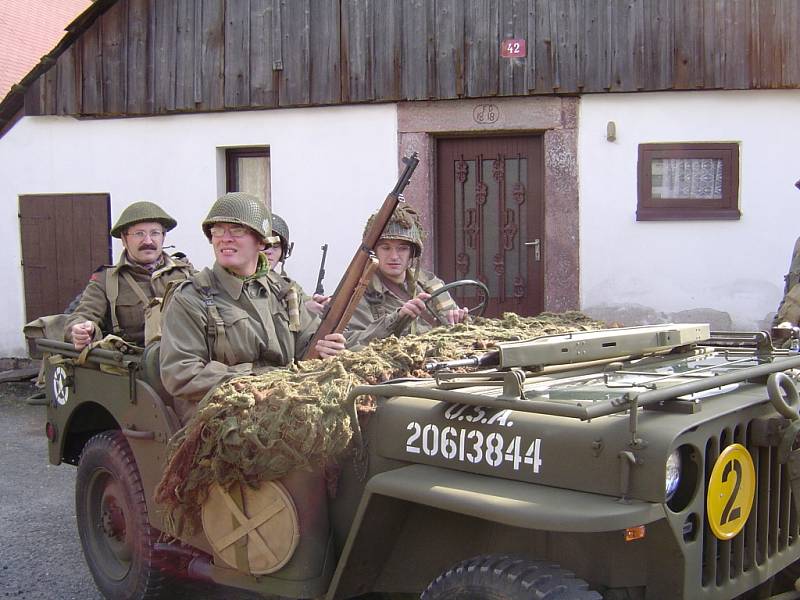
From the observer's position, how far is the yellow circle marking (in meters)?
2.44

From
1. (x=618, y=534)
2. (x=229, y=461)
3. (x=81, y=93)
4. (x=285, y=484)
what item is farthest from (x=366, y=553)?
(x=81, y=93)

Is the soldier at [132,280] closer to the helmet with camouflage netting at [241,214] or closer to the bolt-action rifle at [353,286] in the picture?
the helmet with camouflage netting at [241,214]

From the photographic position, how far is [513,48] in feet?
30.0

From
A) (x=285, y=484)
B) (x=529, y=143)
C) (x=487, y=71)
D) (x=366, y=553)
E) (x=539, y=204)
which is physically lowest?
(x=366, y=553)

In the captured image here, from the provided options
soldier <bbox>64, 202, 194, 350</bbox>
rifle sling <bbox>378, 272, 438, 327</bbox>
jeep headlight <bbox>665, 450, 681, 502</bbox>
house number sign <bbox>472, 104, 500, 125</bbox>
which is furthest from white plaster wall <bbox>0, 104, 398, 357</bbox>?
jeep headlight <bbox>665, 450, 681, 502</bbox>

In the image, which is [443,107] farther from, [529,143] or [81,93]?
[81,93]

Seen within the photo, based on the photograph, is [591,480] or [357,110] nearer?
[591,480]

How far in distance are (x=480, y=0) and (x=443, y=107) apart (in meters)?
1.13

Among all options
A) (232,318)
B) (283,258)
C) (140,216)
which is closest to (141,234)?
(140,216)

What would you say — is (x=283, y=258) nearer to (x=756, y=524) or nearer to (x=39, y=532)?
(x=39, y=532)

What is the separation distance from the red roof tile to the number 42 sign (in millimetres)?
8509

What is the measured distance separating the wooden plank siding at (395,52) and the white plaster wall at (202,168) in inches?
8.5

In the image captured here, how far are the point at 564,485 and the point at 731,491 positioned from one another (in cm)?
48

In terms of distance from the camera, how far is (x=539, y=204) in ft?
31.3
